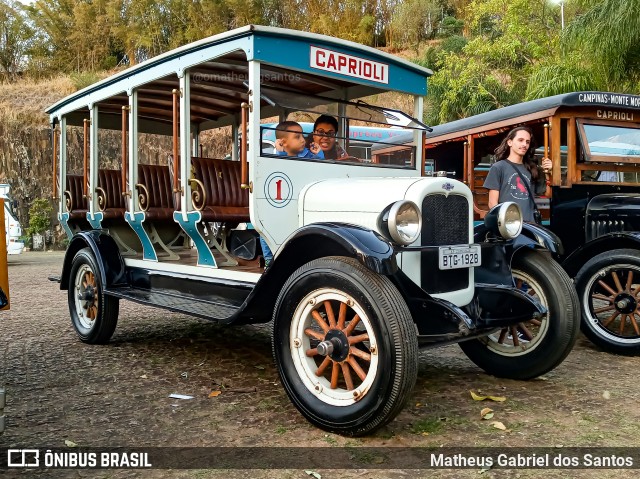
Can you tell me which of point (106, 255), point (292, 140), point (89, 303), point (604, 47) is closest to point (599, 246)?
point (292, 140)

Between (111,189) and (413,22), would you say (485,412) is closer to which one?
(111,189)

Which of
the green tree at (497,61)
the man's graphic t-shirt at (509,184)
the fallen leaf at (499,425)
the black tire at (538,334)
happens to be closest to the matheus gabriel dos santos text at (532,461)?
the fallen leaf at (499,425)

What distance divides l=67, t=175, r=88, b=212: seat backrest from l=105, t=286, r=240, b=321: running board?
148cm

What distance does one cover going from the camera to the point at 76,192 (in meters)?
6.01

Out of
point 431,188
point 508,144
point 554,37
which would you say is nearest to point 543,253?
point 431,188

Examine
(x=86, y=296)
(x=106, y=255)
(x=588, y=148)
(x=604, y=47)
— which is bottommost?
(x=86, y=296)

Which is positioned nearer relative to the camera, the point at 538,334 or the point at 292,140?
the point at 538,334

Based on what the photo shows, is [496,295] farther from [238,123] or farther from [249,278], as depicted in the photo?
[238,123]

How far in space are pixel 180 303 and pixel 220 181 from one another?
4.20ft

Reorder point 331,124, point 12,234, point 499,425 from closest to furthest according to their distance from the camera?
point 499,425 → point 331,124 → point 12,234

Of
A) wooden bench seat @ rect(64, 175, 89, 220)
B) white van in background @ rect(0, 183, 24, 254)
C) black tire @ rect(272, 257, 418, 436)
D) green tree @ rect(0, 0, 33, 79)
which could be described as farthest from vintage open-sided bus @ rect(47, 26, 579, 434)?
green tree @ rect(0, 0, 33, 79)

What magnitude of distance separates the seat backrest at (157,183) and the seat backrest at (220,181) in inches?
32.0

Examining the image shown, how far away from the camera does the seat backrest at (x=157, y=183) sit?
5.58m

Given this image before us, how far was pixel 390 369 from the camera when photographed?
2680mm
